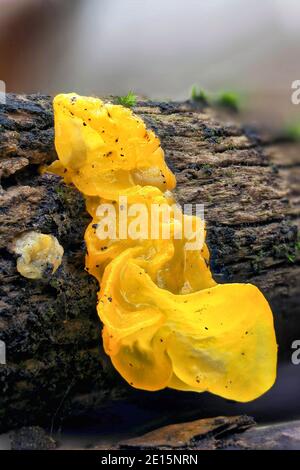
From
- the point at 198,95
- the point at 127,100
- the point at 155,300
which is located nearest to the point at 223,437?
the point at 155,300

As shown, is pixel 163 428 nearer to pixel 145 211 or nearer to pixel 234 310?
pixel 234 310

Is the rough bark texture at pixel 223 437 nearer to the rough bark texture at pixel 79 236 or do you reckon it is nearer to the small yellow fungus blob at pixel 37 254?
the rough bark texture at pixel 79 236

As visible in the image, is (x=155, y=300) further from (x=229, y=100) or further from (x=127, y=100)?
(x=229, y=100)

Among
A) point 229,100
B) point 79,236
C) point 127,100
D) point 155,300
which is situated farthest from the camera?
point 229,100

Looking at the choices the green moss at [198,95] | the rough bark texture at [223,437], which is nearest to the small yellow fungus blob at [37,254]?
the rough bark texture at [223,437]
